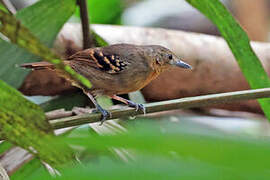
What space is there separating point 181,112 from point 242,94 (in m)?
1.15

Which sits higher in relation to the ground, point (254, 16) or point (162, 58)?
point (162, 58)

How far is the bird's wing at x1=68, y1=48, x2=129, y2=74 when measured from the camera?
5.00ft

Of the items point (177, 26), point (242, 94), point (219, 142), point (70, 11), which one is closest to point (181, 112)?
point (70, 11)

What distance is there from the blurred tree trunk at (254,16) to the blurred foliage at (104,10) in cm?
201

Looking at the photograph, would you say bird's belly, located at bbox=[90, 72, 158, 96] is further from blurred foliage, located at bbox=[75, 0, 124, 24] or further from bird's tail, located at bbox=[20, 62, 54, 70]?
blurred foliage, located at bbox=[75, 0, 124, 24]

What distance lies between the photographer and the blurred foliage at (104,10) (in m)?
2.30

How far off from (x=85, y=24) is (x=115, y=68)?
0.20 metres

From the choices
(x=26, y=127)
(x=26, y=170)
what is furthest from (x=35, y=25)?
(x=26, y=127)

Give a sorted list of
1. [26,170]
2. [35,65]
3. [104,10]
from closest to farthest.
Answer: [26,170] < [35,65] < [104,10]

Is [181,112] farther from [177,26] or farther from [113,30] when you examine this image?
[177,26]

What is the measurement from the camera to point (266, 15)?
4.16 m

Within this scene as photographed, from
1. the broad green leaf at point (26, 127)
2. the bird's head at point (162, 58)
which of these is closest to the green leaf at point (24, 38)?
the broad green leaf at point (26, 127)

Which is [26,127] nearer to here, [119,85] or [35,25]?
[35,25]

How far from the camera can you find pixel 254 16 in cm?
411
